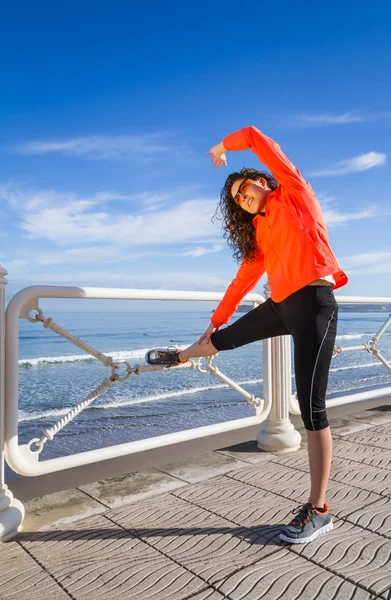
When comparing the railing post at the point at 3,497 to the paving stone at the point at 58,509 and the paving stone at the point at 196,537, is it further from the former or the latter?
the paving stone at the point at 196,537

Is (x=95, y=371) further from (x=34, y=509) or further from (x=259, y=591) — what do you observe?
(x=259, y=591)

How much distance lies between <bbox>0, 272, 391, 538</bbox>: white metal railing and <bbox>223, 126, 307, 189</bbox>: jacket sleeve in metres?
1.05

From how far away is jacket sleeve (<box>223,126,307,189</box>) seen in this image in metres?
2.27

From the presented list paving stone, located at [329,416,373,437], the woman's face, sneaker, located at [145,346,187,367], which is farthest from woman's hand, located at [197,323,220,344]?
paving stone, located at [329,416,373,437]

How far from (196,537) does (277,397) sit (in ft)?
5.35

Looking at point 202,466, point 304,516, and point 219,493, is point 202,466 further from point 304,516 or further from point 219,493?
point 304,516

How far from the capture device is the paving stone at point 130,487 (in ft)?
9.03

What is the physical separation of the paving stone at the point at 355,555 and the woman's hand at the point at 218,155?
6.27 ft

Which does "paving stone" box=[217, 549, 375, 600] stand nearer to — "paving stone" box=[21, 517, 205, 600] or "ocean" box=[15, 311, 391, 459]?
"paving stone" box=[21, 517, 205, 600]

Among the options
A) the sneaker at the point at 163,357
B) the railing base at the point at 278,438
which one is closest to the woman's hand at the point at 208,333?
the sneaker at the point at 163,357

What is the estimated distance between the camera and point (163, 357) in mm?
2896

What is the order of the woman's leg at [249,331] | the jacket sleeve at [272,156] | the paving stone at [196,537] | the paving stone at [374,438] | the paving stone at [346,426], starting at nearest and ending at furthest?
the paving stone at [196,537]
the jacket sleeve at [272,156]
the woman's leg at [249,331]
the paving stone at [374,438]
the paving stone at [346,426]

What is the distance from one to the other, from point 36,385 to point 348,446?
9175 mm

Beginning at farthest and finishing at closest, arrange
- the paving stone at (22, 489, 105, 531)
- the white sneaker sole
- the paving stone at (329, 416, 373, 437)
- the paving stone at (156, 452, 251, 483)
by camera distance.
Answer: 1. the paving stone at (329, 416, 373, 437)
2. the paving stone at (156, 452, 251, 483)
3. the paving stone at (22, 489, 105, 531)
4. the white sneaker sole
